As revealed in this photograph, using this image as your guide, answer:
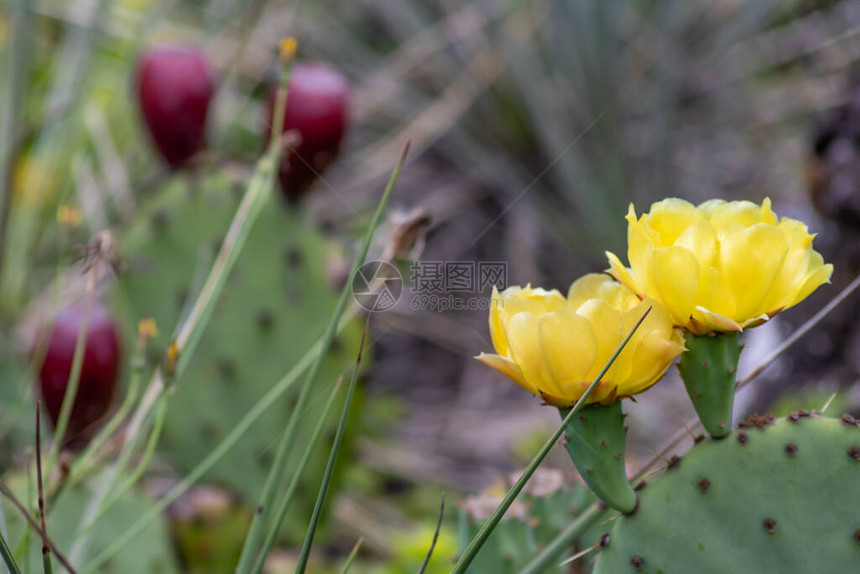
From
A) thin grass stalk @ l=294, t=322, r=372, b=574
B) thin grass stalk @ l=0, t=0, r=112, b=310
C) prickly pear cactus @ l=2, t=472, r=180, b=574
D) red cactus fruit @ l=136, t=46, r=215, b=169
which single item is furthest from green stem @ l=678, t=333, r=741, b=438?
thin grass stalk @ l=0, t=0, r=112, b=310

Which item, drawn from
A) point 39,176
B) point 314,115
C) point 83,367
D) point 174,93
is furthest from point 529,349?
point 39,176

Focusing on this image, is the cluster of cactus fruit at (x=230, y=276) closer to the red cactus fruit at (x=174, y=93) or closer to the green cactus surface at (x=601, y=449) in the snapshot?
the red cactus fruit at (x=174, y=93)

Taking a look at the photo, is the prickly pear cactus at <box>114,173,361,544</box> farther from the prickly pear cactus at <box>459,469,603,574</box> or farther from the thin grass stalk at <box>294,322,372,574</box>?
the thin grass stalk at <box>294,322,372,574</box>

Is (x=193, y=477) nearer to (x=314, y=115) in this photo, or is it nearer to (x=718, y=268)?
(x=718, y=268)

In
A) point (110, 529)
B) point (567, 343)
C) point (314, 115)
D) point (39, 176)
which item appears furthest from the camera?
point (39, 176)

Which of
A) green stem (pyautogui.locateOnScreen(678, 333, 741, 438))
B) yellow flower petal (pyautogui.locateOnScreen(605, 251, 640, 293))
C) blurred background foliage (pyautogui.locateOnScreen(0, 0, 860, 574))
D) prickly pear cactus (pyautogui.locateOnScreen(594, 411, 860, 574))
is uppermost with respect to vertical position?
yellow flower petal (pyautogui.locateOnScreen(605, 251, 640, 293))

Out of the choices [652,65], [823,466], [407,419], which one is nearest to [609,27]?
[652,65]
